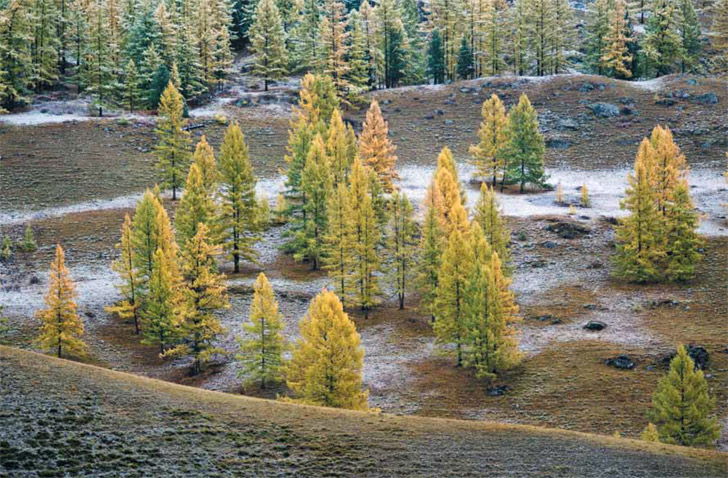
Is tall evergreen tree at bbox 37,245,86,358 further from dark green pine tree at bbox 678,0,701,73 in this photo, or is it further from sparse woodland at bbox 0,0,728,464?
dark green pine tree at bbox 678,0,701,73

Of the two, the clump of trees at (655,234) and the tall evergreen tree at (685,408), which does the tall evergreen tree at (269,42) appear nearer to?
the clump of trees at (655,234)

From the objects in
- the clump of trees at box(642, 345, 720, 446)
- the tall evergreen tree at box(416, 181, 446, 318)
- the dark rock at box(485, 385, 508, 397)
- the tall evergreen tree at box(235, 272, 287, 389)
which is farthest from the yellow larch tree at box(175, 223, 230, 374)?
the clump of trees at box(642, 345, 720, 446)

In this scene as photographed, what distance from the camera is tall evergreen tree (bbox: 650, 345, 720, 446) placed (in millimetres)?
35500

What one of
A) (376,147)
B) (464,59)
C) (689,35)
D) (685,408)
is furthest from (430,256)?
(689,35)

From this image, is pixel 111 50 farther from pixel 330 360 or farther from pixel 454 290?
pixel 330 360

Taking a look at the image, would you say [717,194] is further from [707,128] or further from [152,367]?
[152,367]

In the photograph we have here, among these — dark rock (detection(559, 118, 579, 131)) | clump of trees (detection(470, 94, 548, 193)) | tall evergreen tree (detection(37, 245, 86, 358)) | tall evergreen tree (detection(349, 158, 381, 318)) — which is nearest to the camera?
tall evergreen tree (detection(37, 245, 86, 358))

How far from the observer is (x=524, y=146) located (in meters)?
79.9

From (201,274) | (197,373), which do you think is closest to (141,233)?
(201,274)

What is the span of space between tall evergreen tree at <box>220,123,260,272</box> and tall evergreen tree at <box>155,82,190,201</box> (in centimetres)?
1249

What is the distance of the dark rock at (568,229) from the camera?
67062mm

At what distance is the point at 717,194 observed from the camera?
250 feet

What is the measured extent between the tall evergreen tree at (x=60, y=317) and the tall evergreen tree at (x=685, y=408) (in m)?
37.6

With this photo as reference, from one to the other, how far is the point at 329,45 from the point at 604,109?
40.9 m
